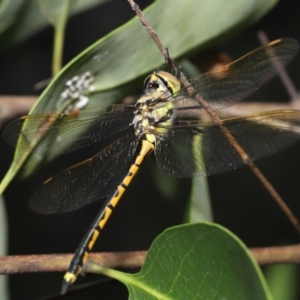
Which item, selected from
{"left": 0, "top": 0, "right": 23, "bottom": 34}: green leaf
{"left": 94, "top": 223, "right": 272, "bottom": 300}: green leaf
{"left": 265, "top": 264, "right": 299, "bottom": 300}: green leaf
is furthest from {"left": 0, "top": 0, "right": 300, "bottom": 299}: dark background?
{"left": 94, "top": 223, "right": 272, "bottom": 300}: green leaf

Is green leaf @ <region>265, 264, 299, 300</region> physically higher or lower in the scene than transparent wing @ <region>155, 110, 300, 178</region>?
lower

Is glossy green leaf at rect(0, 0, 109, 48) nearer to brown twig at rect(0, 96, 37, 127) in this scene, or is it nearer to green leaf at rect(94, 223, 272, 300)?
brown twig at rect(0, 96, 37, 127)

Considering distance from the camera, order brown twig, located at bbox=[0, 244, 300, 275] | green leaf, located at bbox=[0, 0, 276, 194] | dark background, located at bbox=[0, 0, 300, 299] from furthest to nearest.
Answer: dark background, located at bbox=[0, 0, 300, 299] → green leaf, located at bbox=[0, 0, 276, 194] → brown twig, located at bbox=[0, 244, 300, 275]

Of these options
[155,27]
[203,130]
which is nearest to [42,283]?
[203,130]

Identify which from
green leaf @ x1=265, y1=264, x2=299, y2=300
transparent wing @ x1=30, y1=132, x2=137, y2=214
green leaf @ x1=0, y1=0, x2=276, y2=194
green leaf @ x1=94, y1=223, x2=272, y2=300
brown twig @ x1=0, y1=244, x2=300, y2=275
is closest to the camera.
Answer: green leaf @ x1=94, y1=223, x2=272, y2=300

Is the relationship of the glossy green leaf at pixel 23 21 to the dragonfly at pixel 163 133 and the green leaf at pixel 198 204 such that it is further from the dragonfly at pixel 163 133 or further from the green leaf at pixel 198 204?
the green leaf at pixel 198 204

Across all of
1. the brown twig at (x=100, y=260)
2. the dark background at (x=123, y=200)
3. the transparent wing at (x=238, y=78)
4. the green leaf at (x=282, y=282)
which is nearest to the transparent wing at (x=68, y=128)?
the transparent wing at (x=238, y=78)

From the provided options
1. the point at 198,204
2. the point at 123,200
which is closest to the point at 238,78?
the point at 198,204

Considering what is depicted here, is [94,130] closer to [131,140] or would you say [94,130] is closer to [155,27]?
[131,140]
